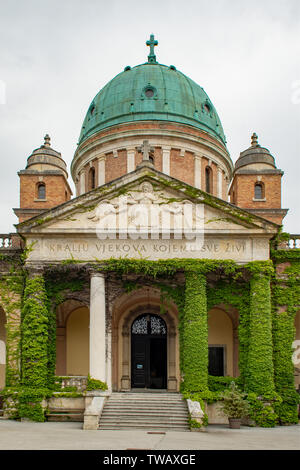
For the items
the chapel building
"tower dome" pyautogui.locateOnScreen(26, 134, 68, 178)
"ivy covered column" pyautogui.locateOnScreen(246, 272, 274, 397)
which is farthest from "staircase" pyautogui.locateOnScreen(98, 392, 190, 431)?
"tower dome" pyautogui.locateOnScreen(26, 134, 68, 178)

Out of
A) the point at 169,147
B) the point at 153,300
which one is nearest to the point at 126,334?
the point at 153,300

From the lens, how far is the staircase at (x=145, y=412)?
20078mm

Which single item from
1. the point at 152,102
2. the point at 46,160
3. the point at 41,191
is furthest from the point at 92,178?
the point at 152,102

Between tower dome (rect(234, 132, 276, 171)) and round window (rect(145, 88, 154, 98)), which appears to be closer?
tower dome (rect(234, 132, 276, 171))

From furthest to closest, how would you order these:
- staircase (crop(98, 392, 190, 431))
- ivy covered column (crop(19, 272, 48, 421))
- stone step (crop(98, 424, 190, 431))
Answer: ivy covered column (crop(19, 272, 48, 421)), staircase (crop(98, 392, 190, 431)), stone step (crop(98, 424, 190, 431))

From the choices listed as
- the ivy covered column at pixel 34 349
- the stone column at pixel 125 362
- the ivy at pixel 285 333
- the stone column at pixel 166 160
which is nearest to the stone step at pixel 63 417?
the ivy covered column at pixel 34 349

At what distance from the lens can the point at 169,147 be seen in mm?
32812

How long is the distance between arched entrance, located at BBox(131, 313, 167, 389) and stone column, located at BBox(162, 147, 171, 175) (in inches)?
361

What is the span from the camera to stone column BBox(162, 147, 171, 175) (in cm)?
3225

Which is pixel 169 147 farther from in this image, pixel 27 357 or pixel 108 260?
pixel 27 357

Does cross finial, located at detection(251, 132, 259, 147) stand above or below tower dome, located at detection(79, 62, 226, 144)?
below

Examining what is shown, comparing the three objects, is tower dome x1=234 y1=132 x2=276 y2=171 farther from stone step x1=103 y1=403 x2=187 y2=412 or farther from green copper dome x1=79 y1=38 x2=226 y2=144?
stone step x1=103 y1=403 x2=187 y2=412

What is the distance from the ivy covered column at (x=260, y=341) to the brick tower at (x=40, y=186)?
492 inches

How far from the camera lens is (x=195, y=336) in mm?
22547
